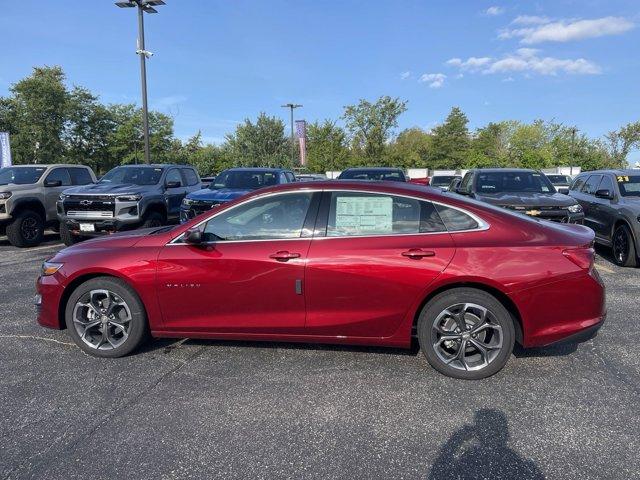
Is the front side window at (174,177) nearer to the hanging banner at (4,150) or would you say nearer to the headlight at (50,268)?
the headlight at (50,268)

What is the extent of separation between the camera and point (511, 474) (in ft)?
8.11

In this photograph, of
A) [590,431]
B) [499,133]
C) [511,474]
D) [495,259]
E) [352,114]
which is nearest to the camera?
[511,474]

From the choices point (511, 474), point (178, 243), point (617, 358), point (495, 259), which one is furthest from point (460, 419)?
point (178, 243)

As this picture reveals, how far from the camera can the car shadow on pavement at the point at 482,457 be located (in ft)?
8.14

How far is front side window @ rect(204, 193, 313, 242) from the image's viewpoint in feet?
12.4

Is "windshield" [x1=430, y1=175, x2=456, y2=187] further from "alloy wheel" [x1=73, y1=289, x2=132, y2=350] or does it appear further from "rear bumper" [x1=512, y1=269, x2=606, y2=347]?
"alloy wheel" [x1=73, y1=289, x2=132, y2=350]

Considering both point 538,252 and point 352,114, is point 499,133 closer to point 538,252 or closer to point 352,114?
point 352,114

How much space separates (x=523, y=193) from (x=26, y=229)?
10.5 meters

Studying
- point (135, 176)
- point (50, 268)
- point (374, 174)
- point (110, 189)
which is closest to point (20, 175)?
point (135, 176)

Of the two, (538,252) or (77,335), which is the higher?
(538,252)

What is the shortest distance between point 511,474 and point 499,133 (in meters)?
75.6

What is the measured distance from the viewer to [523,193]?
8719 mm

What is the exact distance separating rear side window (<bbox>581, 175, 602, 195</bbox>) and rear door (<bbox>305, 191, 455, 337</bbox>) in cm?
735

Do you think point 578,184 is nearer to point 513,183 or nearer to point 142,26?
point 513,183
